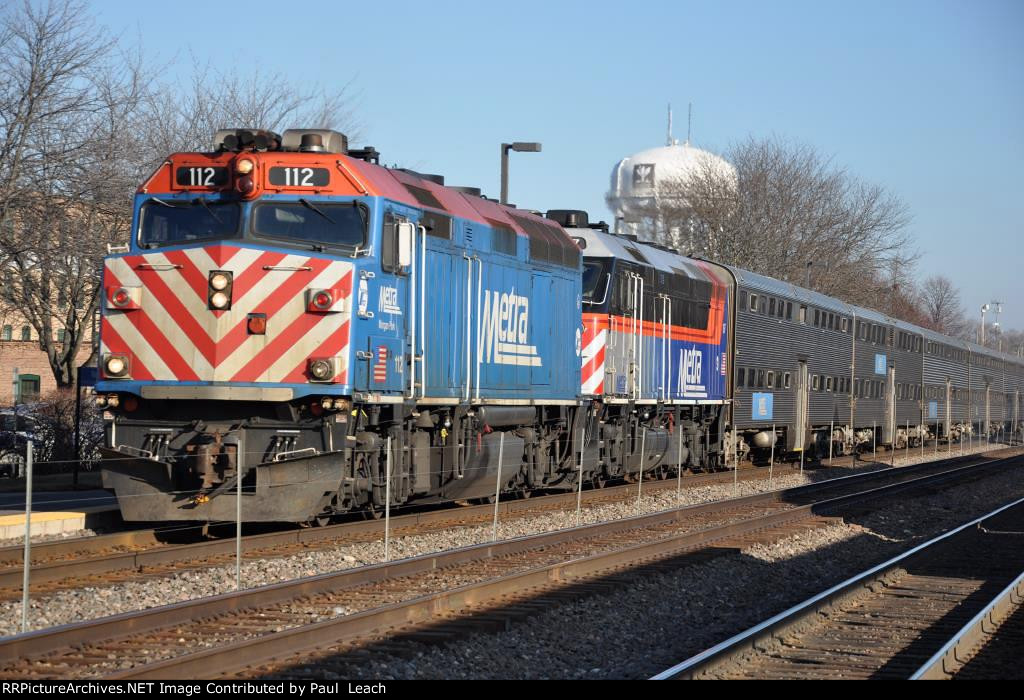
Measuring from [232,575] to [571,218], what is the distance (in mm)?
13044

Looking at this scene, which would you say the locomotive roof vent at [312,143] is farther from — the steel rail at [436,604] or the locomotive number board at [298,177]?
the steel rail at [436,604]

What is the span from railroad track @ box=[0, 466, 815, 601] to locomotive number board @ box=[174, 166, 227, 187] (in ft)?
12.8

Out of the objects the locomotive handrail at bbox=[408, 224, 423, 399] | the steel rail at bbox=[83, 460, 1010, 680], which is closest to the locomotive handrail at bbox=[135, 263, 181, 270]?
the locomotive handrail at bbox=[408, 224, 423, 399]

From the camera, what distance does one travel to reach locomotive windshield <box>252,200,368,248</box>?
13.4 m

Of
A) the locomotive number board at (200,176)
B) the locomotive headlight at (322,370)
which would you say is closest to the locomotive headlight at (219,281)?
the locomotive number board at (200,176)

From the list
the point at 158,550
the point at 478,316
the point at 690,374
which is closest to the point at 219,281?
the point at 158,550

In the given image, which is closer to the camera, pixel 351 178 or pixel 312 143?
pixel 351 178

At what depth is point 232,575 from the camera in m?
11.6

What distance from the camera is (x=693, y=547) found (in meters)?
15.1

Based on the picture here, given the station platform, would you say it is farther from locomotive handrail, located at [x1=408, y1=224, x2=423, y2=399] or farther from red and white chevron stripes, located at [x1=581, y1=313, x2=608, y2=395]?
red and white chevron stripes, located at [x1=581, y1=313, x2=608, y2=395]

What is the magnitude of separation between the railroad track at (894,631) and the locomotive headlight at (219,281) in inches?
263

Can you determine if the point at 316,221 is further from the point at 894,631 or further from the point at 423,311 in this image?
the point at 894,631

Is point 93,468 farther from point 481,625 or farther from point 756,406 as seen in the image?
point 481,625
